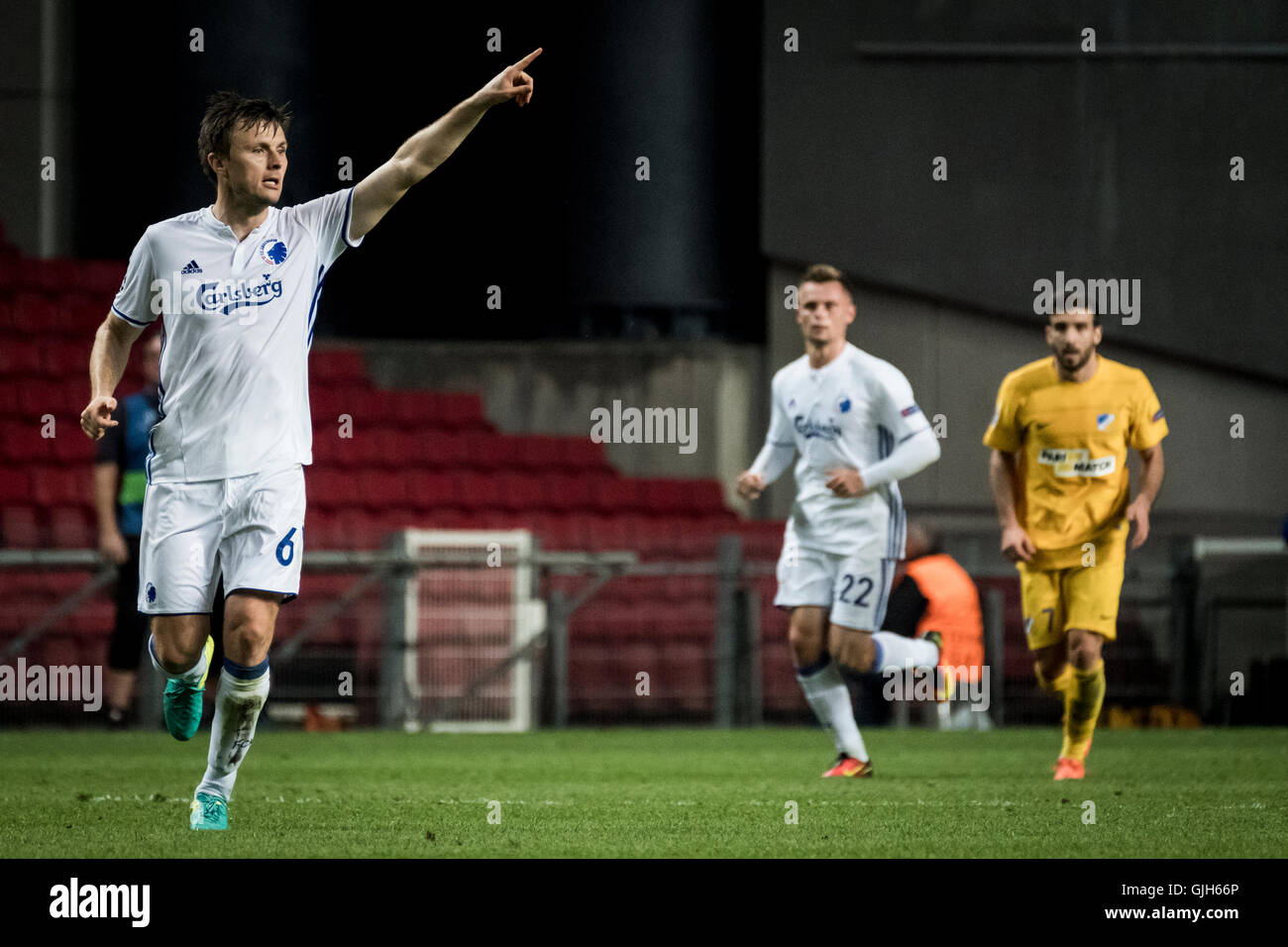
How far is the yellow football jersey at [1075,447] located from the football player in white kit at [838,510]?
425 mm

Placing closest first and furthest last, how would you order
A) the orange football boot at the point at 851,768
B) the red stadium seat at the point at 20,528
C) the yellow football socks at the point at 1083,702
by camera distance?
the yellow football socks at the point at 1083,702 < the orange football boot at the point at 851,768 < the red stadium seat at the point at 20,528

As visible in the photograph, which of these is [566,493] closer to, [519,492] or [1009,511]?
[519,492]

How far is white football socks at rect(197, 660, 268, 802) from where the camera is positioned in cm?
606

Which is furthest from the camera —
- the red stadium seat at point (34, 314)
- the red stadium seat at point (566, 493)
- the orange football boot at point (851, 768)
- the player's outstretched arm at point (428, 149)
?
the red stadium seat at point (566, 493)

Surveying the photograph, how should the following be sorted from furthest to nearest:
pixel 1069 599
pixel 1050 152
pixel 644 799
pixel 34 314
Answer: pixel 1050 152
pixel 34 314
pixel 1069 599
pixel 644 799

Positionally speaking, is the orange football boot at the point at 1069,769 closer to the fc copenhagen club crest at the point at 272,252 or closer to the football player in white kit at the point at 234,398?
the football player in white kit at the point at 234,398

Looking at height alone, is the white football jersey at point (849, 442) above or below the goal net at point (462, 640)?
above

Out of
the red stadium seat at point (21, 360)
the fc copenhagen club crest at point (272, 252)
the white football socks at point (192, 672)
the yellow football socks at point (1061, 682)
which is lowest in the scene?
the yellow football socks at point (1061, 682)

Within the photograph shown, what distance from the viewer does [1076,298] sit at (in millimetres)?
17797

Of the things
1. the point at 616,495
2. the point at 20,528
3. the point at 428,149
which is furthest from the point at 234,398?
→ the point at 616,495

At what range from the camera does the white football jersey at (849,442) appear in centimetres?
871

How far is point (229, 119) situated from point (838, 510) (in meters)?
3.66

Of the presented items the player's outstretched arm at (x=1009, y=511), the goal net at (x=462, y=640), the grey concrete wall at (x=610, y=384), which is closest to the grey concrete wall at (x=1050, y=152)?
the grey concrete wall at (x=610, y=384)

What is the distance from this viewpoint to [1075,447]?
859 centimetres
